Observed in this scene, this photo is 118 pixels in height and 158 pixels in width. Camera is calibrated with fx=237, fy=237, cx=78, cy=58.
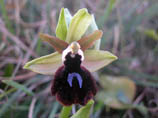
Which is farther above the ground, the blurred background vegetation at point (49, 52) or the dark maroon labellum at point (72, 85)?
the blurred background vegetation at point (49, 52)

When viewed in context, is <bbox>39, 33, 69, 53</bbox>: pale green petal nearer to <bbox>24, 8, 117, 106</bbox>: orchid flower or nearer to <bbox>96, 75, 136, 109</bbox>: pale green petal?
<bbox>24, 8, 117, 106</bbox>: orchid flower

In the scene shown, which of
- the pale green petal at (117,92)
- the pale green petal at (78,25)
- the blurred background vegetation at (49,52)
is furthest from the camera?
the pale green petal at (117,92)

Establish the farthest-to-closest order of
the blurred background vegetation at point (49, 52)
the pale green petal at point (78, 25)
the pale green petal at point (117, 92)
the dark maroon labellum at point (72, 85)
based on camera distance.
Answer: the pale green petal at point (117, 92) → the blurred background vegetation at point (49, 52) → the pale green petal at point (78, 25) → the dark maroon labellum at point (72, 85)

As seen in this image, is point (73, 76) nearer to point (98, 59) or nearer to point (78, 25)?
point (98, 59)

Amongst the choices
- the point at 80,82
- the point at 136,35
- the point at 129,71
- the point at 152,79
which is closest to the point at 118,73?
the point at 129,71

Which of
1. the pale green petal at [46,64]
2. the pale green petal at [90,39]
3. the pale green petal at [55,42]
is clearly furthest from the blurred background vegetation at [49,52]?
the pale green petal at [90,39]

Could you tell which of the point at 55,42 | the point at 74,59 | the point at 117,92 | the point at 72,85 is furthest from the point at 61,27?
the point at 117,92

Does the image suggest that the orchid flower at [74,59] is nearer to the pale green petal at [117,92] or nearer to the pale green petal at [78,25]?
the pale green petal at [78,25]
